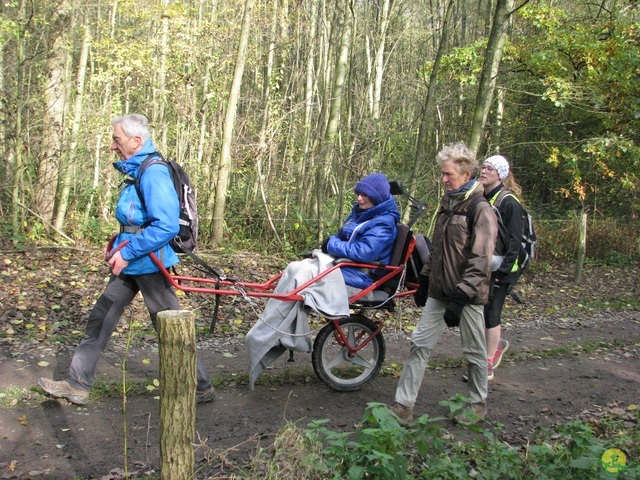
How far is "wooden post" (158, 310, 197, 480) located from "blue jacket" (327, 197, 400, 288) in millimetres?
2486

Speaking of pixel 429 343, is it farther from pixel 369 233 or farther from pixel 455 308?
pixel 369 233

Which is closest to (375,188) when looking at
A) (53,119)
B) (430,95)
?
(430,95)

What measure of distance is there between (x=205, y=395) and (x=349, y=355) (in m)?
1.40

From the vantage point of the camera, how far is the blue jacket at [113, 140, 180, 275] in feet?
14.6

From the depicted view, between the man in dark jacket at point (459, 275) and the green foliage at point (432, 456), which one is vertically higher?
the man in dark jacket at point (459, 275)

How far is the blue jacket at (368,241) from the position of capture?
5.20 meters

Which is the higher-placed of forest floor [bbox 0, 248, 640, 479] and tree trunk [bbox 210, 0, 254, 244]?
tree trunk [bbox 210, 0, 254, 244]

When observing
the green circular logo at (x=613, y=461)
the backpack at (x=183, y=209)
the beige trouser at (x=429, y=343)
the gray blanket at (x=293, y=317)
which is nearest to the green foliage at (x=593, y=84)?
the beige trouser at (x=429, y=343)

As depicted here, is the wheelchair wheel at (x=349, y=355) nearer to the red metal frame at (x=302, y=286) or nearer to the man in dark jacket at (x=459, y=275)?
the red metal frame at (x=302, y=286)

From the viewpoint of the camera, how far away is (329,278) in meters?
5.07

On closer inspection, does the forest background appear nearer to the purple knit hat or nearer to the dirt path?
the dirt path

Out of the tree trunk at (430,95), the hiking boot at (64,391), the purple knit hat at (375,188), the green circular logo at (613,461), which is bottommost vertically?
the hiking boot at (64,391)

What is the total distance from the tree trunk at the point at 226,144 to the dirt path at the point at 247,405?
4697mm

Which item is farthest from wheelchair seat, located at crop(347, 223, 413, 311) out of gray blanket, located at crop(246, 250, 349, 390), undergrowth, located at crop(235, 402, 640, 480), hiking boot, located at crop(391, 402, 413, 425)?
undergrowth, located at crop(235, 402, 640, 480)
